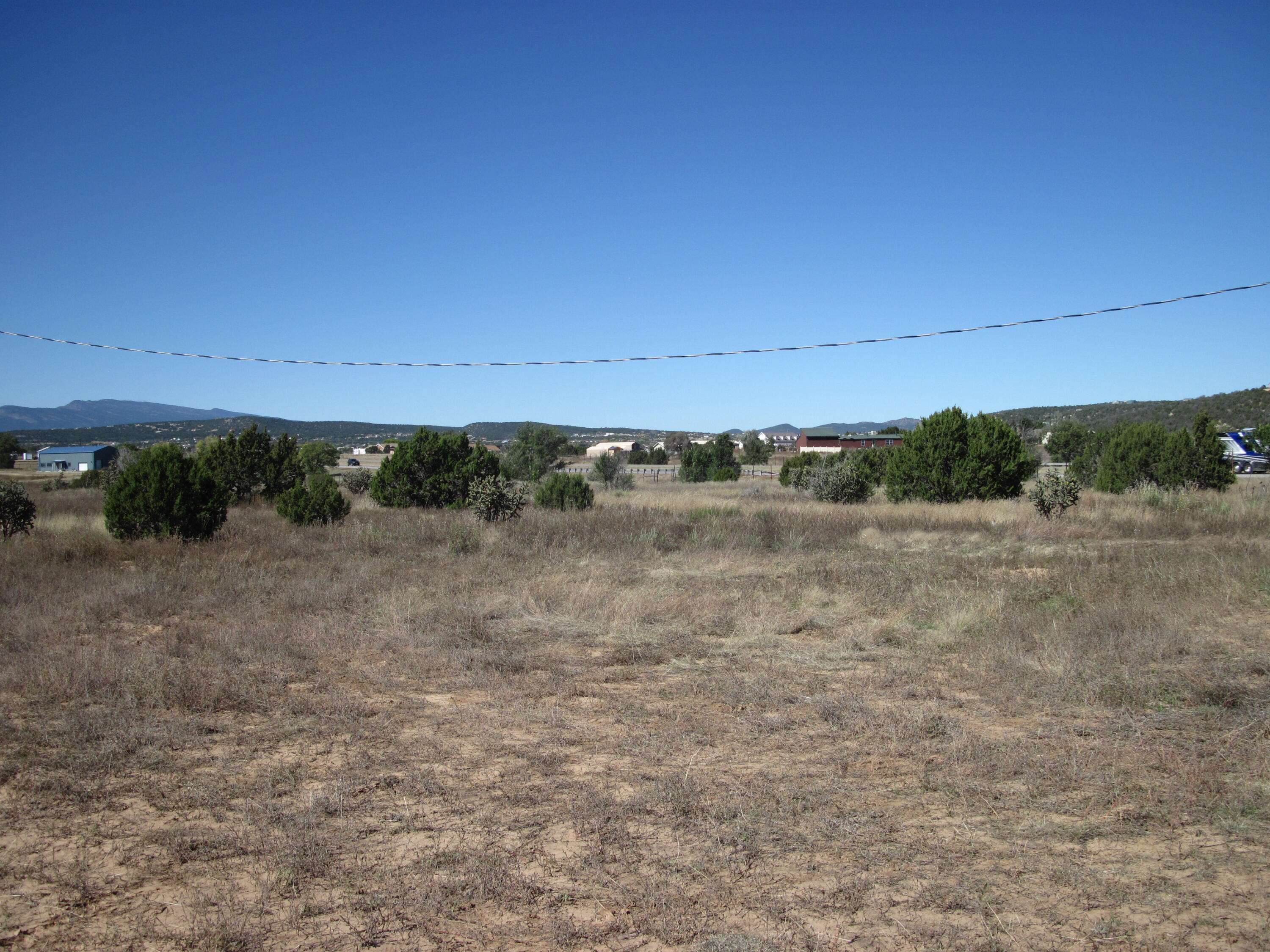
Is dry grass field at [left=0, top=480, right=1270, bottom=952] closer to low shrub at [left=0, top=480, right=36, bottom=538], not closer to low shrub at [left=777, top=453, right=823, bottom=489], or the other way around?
low shrub at [left=0, top=480, right=36, bottom=538]

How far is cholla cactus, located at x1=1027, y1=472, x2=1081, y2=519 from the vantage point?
18.7m

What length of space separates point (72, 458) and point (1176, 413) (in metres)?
106

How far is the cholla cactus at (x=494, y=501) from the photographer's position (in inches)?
707

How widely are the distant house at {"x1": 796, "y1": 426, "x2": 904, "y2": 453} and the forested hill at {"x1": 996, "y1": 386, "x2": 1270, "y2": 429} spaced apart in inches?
506

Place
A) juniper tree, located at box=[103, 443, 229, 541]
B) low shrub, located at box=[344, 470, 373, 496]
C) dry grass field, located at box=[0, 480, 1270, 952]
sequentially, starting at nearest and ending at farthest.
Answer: dry grass field, located at box=[0, 480, 1270, 952] → juniper tree, located at box=[103, 443, 229, 541] → low shrub, located at box=[344, 470, 373, 496]

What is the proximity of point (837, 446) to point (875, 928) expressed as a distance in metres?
94.4

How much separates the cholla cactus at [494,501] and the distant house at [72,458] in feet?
206

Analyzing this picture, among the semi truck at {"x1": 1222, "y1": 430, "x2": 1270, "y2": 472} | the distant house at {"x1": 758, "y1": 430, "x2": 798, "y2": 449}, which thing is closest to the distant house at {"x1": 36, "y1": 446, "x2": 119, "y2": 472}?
the distant house at {"x1": 758, "y1": 430, "x2": 798, "y2": 449}

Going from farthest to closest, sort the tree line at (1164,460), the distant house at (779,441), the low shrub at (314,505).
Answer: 1. the distant house at (779,441)
2. the tree line at (1164,460)
3. the low shrub at (314,505)

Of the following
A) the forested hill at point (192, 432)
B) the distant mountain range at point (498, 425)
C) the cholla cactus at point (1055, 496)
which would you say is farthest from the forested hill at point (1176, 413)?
the forested hill at point (192, 432)

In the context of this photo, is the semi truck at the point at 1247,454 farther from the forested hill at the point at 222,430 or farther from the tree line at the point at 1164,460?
the forested hill at the point at 222,430

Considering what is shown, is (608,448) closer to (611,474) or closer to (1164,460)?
(611,474)

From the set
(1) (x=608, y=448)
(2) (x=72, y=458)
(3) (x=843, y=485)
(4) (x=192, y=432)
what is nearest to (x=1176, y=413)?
(1) (x=608, y=448)

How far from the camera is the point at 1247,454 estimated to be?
48.9 meters
